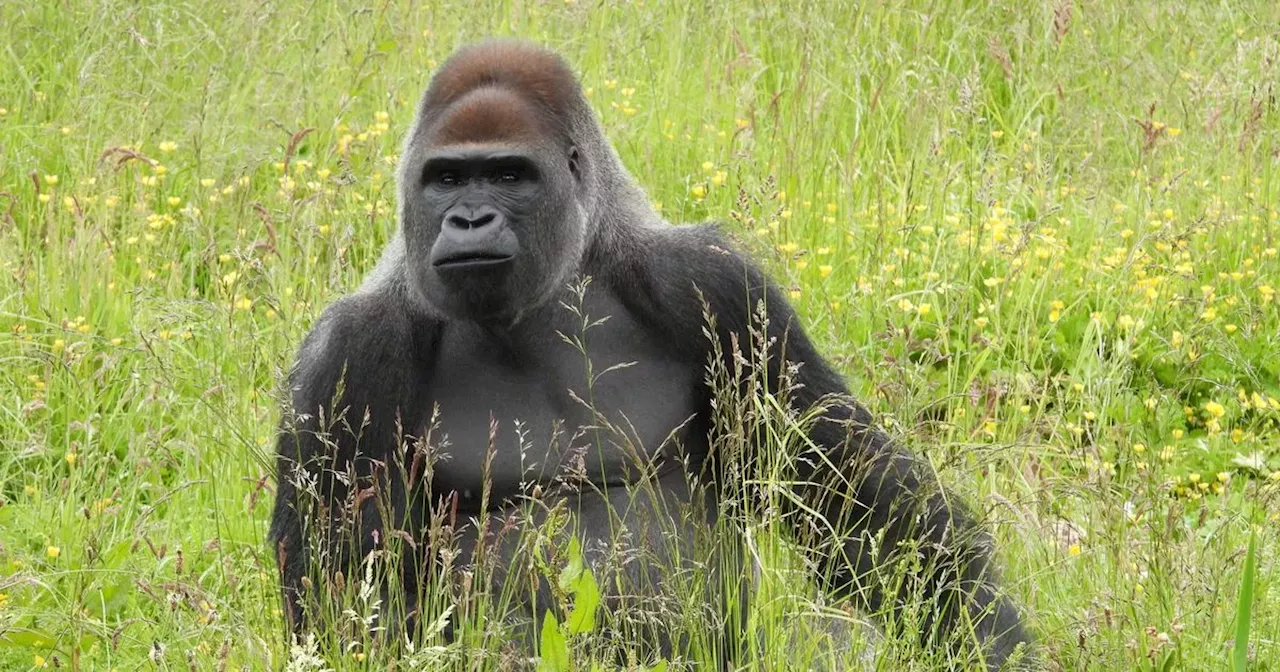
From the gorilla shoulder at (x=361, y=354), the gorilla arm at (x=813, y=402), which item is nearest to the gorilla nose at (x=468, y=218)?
the gorilla shoulder at (x=361, y=354)

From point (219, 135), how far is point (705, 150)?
1.79m

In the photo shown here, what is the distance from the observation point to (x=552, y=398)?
379 centimetres

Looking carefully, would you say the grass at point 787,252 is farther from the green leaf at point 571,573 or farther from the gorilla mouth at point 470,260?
the gorilla mouth at point 470,260

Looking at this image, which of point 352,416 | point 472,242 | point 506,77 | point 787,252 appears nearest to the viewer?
point 472,242

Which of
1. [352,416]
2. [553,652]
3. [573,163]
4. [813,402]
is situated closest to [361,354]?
[352,416]

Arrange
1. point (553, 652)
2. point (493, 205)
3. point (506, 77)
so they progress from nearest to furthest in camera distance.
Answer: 1. point (553, 652)
2. point (493, 205)
3. point (506, 77)

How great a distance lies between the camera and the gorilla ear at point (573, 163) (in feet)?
12.5

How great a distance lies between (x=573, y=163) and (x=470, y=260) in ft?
1.71

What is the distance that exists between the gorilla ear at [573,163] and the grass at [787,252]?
1.28 feet

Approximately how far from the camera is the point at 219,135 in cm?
638

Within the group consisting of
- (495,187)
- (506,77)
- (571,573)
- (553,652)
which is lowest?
(553,652)

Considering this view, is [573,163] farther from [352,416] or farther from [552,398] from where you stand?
[352,416]

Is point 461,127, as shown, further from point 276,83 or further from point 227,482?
point 276,83

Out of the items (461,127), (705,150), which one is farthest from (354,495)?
(705,150)
